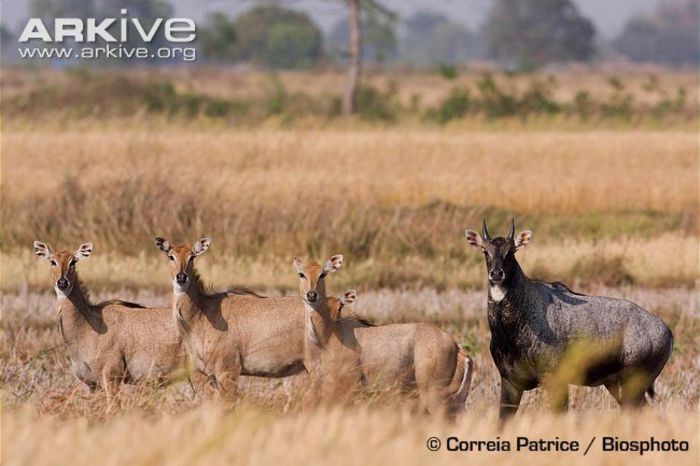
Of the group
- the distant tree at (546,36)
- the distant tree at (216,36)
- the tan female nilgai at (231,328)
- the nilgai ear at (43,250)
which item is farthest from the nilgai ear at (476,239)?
the distant tree at (546,36)

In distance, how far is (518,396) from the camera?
29.9 feet

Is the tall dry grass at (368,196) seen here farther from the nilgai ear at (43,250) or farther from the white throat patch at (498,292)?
the white throat patch at (498,292)

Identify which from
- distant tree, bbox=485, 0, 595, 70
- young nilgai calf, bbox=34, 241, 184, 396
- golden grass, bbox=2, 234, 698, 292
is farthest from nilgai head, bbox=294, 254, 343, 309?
distant tree, bbox=485, 0, 595, 70

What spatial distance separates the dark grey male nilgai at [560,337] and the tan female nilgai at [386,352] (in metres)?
0.33

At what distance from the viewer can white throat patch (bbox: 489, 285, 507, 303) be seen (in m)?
8.98

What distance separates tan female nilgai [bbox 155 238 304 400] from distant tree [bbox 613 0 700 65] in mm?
160190

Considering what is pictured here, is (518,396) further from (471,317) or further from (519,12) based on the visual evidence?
(519,12)

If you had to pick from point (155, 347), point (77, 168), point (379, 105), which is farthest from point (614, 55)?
point (155, 347)

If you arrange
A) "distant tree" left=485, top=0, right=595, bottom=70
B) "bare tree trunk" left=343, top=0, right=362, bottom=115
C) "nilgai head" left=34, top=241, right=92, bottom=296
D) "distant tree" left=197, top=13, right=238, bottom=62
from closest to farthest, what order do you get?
"nilgai head" left=34, top=241, right=92, bottom=296 → "bare tree trunk" left=343, top=0, right=362, bottom=115 → "distant tree" left=197, top=13, right=238, bottom=62 → "distant tree" left=485, top=0, right=595, bottom=70

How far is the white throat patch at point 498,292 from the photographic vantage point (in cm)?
898

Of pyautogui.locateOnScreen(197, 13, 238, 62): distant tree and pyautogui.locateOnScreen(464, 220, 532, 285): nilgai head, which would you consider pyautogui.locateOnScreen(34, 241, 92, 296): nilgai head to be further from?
pyautogui.locateOnScreen(197, 13, 238, 62): distant tree

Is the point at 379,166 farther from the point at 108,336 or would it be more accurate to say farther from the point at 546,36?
the point at 546,36

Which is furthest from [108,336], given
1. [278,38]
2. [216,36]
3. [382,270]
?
[278,38]

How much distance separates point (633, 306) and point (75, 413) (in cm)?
364
